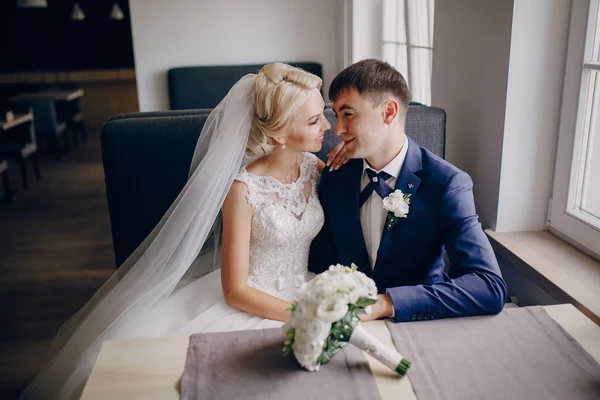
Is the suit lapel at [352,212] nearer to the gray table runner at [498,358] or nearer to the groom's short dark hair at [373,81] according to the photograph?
the groom's short dark hair at [373,81]

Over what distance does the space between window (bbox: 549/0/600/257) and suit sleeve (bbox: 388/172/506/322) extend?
48cm

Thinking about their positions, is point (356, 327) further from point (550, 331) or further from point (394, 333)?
point (550, 331)

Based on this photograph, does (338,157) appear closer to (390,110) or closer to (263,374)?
(390,110)

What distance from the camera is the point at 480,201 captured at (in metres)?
2.33

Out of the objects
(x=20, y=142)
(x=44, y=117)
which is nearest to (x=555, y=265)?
(x=20, y=142)

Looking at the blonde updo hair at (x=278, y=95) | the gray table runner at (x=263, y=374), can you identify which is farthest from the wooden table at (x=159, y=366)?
the blonde updo hair at (x=278, y=95)

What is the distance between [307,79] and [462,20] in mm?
869

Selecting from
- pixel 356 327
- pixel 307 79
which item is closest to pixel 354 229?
pixel 307 79

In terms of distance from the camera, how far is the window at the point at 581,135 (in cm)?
191

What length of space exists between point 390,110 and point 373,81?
0.35ft

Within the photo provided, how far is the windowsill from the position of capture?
1.69 meters

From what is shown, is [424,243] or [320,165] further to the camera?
[320,165]

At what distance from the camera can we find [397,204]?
1777mm

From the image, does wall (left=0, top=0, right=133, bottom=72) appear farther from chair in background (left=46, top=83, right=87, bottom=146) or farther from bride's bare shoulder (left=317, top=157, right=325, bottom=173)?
bride's bare shoulder (left=317, top=157, right=325, bottom=173)
